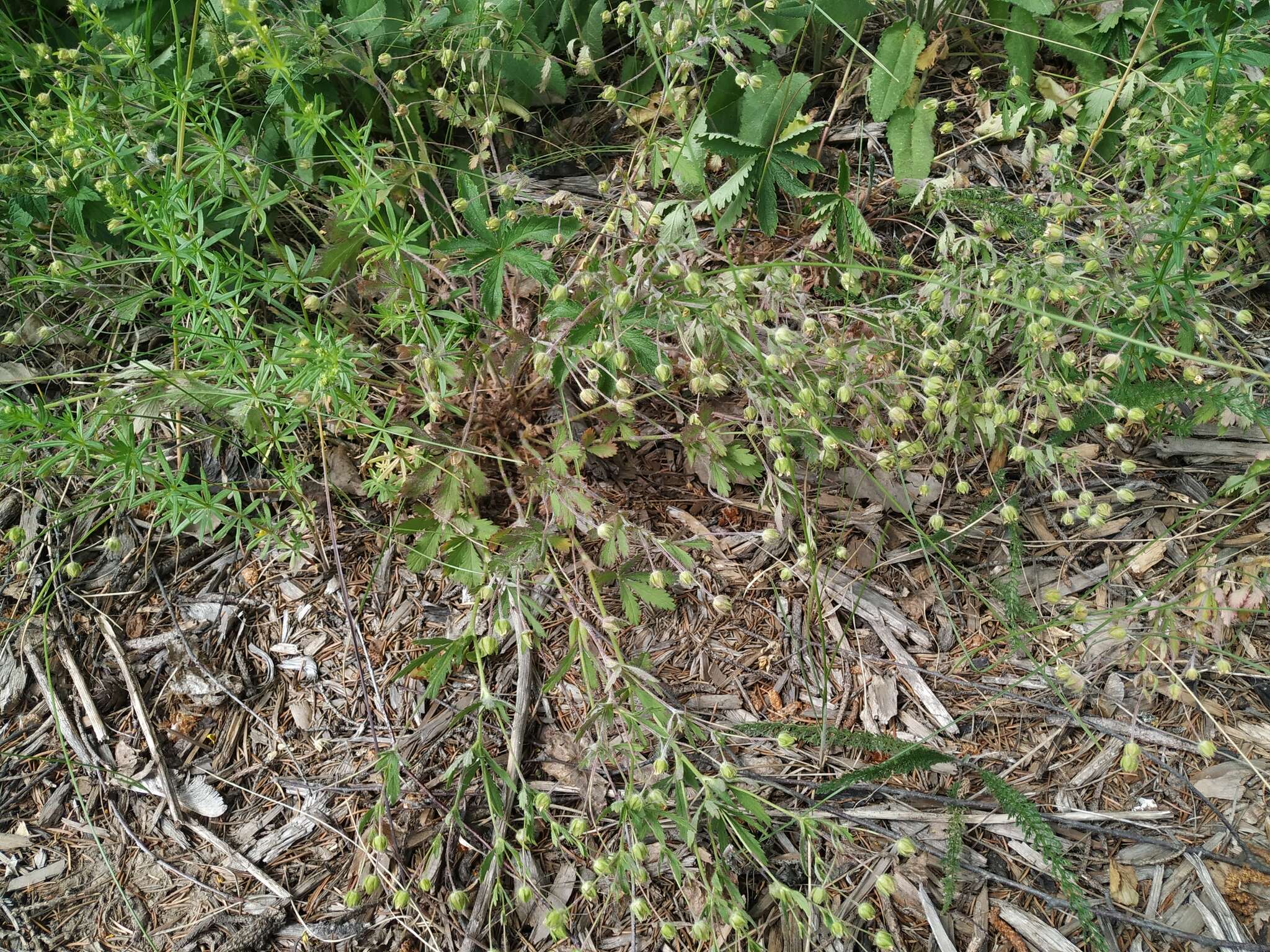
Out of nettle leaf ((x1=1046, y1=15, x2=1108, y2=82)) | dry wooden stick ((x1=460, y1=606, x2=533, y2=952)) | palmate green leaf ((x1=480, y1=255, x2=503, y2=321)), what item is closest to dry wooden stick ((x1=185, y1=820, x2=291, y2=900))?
dry wooden stick ((x1=460, y1=606, x2=533, y2=952))

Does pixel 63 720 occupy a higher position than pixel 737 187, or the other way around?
pixel 737 187

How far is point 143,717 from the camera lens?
2.28m

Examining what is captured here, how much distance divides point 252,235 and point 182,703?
141 cm

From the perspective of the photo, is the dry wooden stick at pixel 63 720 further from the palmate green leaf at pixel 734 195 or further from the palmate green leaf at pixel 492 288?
the palmate green leaf at pixel 734 195

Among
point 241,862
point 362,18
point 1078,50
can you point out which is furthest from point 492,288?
point 1078,50

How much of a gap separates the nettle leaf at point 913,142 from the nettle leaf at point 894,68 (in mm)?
47

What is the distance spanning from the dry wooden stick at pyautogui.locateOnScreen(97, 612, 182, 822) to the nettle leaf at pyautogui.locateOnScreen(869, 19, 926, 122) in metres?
2.67

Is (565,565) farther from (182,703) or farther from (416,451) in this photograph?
(182,703)

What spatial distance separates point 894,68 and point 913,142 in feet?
0.82

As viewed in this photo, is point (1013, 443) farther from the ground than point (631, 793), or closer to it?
farther from the ground

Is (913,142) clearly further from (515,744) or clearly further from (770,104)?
(515,744)

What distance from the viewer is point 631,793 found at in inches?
66.7

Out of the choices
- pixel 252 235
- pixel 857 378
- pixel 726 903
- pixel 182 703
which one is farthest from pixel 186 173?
pixel 726 903

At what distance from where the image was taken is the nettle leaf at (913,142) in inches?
101
